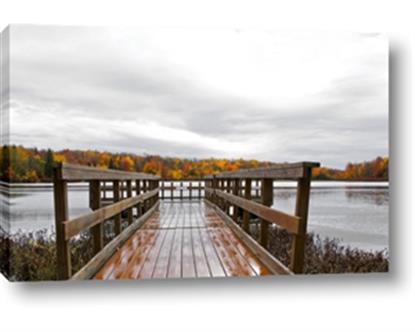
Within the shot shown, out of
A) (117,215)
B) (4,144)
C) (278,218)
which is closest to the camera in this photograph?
(278,218)

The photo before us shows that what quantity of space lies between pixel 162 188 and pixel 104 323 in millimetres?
7264

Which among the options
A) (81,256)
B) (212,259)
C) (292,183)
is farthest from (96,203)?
(292,183)

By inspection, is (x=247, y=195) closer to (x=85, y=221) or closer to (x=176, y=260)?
(x=176, y=260)

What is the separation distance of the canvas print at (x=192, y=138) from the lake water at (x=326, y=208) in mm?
15

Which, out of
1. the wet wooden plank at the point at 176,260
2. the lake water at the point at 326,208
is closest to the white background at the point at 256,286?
the wet wooden plank at the point at 176,260

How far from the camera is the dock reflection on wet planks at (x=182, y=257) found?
3145mm

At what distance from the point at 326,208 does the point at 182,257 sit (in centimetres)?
161

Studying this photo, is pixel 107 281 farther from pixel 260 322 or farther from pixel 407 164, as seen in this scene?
pixel 407 164

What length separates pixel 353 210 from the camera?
436 centimetres

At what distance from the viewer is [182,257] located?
3.52m

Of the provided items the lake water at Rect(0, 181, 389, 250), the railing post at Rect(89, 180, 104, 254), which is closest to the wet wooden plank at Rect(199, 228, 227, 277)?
the lake water at Rect(0, 181, 389, 250)

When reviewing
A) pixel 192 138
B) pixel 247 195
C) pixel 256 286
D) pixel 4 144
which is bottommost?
pixel 256 286

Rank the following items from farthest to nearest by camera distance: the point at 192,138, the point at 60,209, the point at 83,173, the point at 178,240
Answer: the point at 192,138, the point at 178,240, the point at 83,173, the point at 60,209

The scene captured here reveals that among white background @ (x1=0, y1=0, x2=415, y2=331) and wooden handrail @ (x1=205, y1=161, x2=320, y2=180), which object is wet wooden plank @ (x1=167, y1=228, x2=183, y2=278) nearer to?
white background @ (x1=0, y1=0, x2=415, y2=331)
